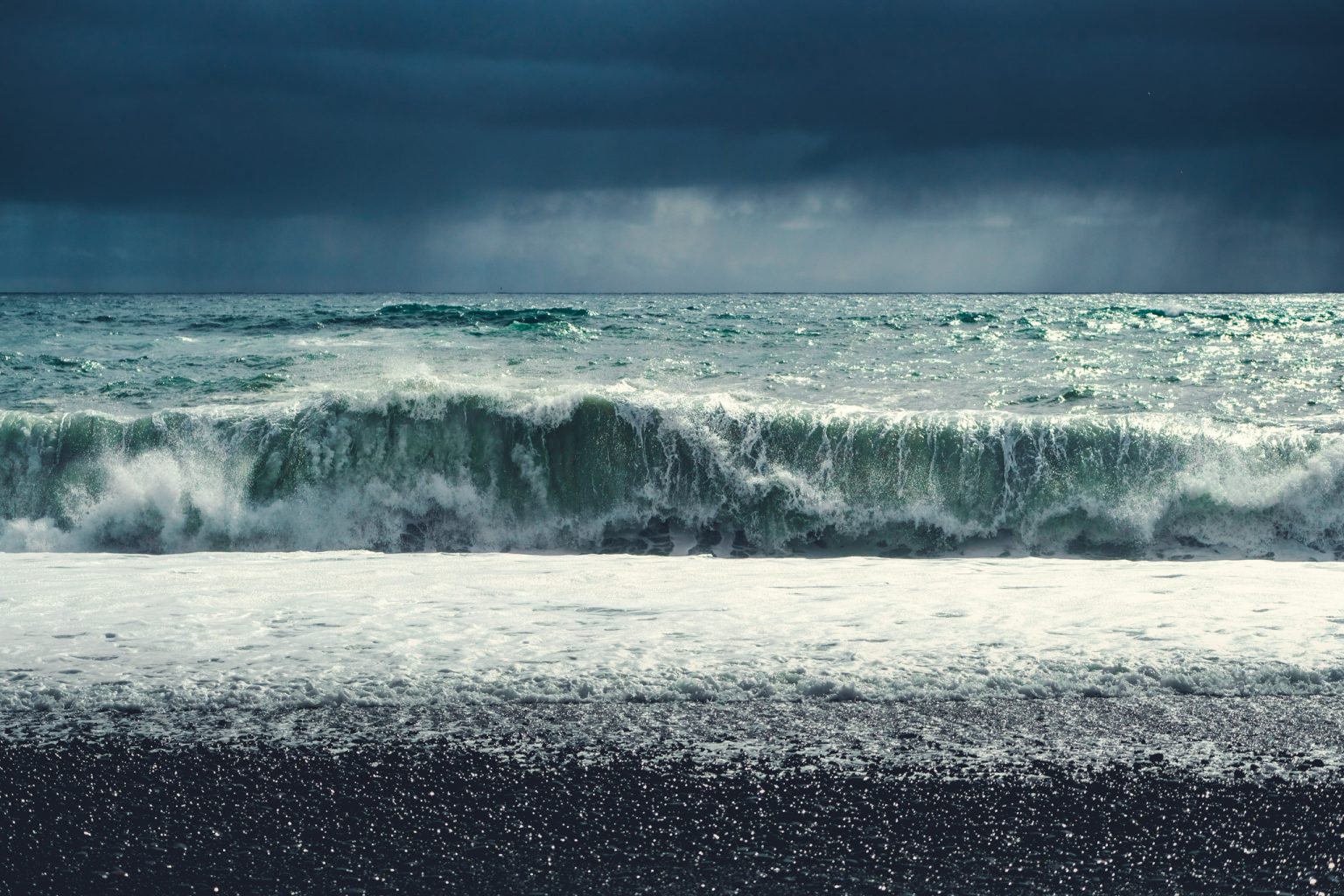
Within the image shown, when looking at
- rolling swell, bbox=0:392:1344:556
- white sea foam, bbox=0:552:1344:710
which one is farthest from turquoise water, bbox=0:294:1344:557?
white sea foam, bbox=0:552:1344:710

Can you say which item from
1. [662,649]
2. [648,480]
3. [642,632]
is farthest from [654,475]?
[662,649]

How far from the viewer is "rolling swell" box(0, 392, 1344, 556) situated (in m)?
10.7

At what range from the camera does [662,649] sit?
509cm

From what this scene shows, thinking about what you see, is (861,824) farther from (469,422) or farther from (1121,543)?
(469,422)

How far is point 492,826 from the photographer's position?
336 cm

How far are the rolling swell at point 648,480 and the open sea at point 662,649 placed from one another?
40 millimetres

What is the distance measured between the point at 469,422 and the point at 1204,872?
9.98 m

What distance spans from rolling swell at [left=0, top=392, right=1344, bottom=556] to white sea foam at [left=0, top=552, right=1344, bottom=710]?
11.5 ft

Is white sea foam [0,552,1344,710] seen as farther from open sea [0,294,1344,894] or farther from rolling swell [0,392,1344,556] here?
rolling swell [0,392,1344,556]

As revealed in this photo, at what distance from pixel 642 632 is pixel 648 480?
614 cm

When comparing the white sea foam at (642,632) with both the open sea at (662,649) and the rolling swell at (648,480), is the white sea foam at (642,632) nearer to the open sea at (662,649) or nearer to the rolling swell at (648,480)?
the open sea at (662,649)

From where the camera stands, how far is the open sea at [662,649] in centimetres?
324

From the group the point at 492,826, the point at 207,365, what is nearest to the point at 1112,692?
the point at 492,826

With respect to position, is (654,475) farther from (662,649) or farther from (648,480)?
(662,649)
